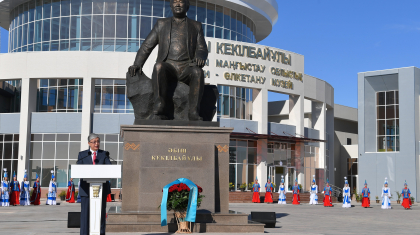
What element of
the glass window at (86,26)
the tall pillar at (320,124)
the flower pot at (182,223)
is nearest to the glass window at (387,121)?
the tall pillar at (320,124)

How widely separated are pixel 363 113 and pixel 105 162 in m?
42.5

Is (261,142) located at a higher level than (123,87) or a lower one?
lower

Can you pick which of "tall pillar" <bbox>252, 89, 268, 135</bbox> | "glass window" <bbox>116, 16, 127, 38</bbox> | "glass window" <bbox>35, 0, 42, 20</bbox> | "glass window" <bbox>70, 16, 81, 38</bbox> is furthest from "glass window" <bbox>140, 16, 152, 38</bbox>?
"tall pillar" <bbox>252, 89, 268, 135</bbox>

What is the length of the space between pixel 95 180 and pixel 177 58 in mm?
5699

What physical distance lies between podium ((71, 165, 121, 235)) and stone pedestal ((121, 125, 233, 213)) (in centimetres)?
372

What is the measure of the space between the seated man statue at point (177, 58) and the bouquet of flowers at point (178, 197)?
244 cm

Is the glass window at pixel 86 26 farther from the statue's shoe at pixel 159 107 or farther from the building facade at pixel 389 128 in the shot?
the statue's shoe at pixel 159 107

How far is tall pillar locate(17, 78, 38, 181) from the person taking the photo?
127ft

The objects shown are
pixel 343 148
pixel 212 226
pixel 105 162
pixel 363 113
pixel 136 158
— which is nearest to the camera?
pixel 105 162

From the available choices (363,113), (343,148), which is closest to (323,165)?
(363,113)

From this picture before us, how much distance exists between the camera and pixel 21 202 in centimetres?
3192

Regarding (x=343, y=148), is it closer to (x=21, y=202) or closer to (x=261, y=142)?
(x=261, y=142)

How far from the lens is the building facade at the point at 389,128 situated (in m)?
45.1

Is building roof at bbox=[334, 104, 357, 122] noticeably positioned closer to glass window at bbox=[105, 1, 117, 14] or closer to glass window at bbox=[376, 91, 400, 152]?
glass window at bbox=[376, 91, 400, 152]
